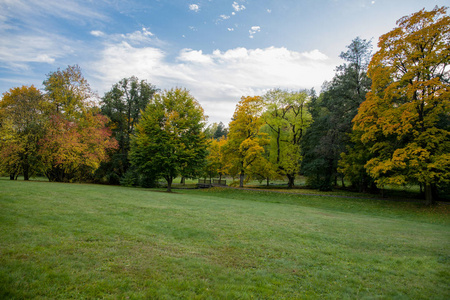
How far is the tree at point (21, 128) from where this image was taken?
2356 cm

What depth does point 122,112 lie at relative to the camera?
37188 millimetres

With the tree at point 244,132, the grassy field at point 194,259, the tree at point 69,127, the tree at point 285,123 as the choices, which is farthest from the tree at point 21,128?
the tree at point 285,123

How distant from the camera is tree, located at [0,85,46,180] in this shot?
2356 centimetres

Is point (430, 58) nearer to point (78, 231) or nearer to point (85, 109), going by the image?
point (78, 231)

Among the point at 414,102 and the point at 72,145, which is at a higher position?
the point at 414,102

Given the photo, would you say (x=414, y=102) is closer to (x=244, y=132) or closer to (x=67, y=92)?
(x=244, y=132)

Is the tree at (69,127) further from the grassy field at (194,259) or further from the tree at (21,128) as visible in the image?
the grassy field at (194,259)

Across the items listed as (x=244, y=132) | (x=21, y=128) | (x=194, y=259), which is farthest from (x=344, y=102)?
(x=21, y=128)

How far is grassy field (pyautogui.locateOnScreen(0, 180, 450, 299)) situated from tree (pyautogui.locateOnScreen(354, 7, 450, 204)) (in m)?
10.1

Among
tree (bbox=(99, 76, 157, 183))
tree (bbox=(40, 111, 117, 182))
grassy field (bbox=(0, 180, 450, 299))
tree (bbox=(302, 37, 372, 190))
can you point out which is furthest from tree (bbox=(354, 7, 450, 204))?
tree (bbox=(99, 76, 157, 183))

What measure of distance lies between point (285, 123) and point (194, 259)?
1212 inches

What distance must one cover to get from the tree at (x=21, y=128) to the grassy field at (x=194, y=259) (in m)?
19.2

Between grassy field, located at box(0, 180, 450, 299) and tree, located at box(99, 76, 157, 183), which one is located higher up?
tree, located at box(99, 76, 157, 183)

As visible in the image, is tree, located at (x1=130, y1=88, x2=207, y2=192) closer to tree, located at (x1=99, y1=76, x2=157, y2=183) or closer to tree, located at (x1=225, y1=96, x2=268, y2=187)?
tree, located at (x1=225, y1=96, x2=268, y2=187)
